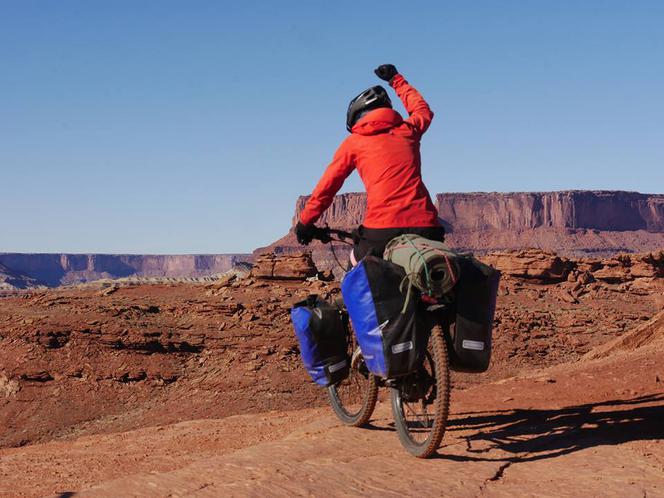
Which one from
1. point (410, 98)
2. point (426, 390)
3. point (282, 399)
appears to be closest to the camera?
point (426, 390)

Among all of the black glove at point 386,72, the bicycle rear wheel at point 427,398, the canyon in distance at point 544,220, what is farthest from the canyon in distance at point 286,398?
the canyon in distance at point 544,220

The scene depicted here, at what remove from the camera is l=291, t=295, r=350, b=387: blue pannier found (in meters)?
7.14

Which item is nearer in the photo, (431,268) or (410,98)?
(431,268)

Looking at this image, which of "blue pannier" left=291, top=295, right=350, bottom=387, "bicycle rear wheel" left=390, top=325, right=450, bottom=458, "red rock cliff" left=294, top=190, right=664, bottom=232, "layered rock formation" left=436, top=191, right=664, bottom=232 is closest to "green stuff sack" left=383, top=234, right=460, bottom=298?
"bicycle rear wheel" left=390, top=325, right=450, bottom=458

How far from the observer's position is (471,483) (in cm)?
500

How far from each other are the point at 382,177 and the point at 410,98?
3.41ft

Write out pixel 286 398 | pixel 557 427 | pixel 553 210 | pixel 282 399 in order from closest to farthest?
pixel 557 427 → pixel 282 399 → pixel 286 398 → pixel 553 210

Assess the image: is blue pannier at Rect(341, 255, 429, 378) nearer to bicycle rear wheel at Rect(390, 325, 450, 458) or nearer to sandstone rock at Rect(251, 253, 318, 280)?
bicycle rear wheel at Rect(390, 325, 450, 458)

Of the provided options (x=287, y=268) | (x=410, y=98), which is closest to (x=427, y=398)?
(x=410, y=98)

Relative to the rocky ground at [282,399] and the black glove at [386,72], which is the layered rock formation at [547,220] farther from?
the black glove at [386,72]

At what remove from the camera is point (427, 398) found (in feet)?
20.5

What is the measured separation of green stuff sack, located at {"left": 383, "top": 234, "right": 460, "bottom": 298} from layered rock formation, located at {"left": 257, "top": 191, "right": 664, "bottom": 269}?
526 ft

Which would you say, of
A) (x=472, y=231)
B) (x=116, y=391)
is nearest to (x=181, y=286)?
(x=116, y=391)

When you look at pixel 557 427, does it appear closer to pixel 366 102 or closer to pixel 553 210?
pixel 366 102
